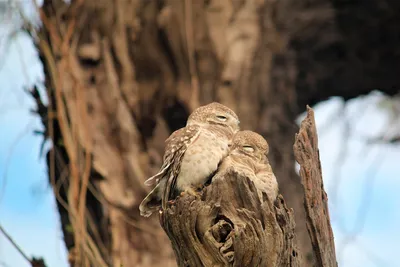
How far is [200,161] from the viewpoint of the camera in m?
3.61

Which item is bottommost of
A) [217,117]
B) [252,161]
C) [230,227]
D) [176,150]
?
[230,227]

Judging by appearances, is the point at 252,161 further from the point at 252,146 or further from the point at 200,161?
the point at 200,161

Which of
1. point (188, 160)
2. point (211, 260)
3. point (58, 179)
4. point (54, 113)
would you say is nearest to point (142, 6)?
point (54, 113)

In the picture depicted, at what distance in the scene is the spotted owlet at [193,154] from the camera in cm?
361

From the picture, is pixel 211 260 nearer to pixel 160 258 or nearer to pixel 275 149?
pixel 160 258

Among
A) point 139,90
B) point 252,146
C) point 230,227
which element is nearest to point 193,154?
point 252,146

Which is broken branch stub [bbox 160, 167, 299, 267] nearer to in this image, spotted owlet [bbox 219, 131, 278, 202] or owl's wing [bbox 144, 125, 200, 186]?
spotted owlet [bbox 219, 131, 278, 202]

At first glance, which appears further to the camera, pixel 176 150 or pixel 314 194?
pixel 176 150

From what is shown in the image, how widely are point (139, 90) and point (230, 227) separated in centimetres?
414

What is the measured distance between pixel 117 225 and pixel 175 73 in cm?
172

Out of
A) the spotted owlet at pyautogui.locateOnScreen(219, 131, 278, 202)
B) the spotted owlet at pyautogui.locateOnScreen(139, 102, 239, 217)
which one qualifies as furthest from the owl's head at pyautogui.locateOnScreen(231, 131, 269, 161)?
the spotted owlet at pyautogui.locateOnScreen(139, 102, 239, 217)

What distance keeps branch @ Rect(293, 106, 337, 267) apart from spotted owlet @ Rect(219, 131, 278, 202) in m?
0.18

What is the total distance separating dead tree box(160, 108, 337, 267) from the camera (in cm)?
326

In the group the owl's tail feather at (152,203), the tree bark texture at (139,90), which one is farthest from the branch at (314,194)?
the tree bark texture at (139,90)
